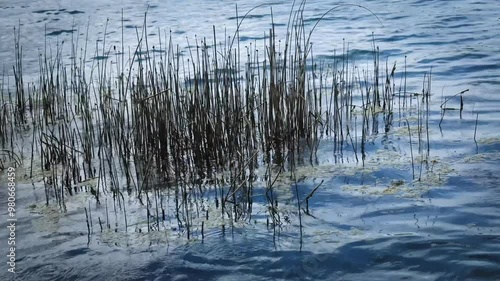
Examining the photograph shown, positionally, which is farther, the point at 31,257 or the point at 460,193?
the point at 460,193

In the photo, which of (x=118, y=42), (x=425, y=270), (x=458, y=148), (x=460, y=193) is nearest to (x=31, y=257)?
(x=425, y=270)

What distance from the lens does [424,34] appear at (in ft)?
28.2

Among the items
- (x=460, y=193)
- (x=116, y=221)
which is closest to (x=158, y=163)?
(x=116, y=221)

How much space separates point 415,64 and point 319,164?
3.02m

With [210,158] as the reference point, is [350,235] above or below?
below

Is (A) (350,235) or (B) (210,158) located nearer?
(A) (350,235)

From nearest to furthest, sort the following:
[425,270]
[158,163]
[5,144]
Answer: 1. [425,270]
2. [158,163]
3. [5,144]

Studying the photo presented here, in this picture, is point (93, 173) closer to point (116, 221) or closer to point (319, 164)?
point (116, 221)

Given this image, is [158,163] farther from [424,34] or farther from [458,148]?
[424,34]

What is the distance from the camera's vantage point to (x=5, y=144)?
5336 mm

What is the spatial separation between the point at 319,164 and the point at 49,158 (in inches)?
69.4

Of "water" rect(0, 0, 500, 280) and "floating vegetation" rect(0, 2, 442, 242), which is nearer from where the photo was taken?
"water" rect(0, 0, 500, 280)

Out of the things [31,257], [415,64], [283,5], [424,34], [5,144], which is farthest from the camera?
[283,5]

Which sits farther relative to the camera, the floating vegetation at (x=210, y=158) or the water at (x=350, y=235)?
the floating vegetation at (x=210, y=158)
